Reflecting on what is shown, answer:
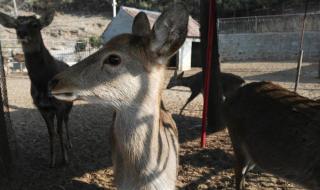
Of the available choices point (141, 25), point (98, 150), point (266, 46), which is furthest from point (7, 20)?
point (266, 46)

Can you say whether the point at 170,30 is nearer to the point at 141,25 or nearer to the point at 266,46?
the point at 141,25

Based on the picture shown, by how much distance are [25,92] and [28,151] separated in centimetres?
856

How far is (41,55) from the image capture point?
579 cm

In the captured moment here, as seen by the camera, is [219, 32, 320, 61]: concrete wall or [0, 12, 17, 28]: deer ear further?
[219, 32, 320, 61]: concrete wall

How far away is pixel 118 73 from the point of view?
2.83 meters

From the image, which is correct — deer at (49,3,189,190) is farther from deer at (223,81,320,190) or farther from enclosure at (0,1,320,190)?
enclosure at (0,1,320,190)

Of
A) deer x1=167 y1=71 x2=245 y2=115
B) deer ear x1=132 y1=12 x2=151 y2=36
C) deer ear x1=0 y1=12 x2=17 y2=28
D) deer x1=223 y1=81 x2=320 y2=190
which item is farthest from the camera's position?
deer x1=167 y1=71 x2=245 y2=115

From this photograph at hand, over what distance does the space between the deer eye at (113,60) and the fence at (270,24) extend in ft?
92.9

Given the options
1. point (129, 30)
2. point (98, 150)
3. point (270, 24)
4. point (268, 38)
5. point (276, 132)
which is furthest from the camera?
point (270, 24)

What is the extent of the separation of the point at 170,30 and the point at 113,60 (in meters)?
0.55

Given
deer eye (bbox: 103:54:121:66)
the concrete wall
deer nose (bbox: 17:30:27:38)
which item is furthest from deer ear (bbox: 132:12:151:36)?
the concrete wall

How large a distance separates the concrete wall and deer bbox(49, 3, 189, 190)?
2579 cm

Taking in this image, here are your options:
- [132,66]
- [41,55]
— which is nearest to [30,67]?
[41,55]

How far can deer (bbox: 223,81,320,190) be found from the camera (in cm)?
351
